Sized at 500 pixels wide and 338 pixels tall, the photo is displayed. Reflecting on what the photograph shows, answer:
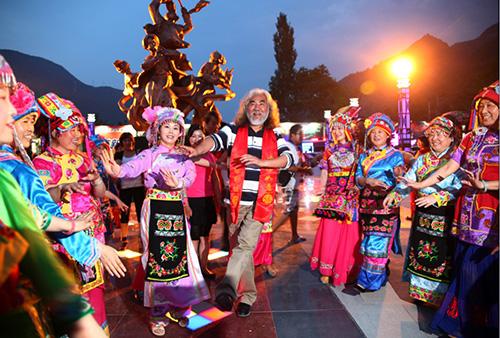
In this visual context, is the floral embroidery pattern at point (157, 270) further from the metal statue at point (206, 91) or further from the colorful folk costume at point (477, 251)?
the metal statue at point (206, 91)

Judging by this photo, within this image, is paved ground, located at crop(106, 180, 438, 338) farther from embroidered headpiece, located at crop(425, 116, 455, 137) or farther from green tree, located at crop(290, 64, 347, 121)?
green tree, located at crop(290, 64, 347, 121)

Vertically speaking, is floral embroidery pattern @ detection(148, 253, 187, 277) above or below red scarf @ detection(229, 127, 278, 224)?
below

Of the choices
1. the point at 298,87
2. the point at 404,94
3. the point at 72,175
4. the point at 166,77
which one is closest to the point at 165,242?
the point at 72,175

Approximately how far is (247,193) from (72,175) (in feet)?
5.39

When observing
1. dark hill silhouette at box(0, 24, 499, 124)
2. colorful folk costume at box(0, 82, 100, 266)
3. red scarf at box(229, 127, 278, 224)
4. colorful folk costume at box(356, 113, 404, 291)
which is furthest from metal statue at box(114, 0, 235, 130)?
dark hill silhouette at box(0, 24, 499, 124)

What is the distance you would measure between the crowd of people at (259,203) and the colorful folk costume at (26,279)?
551 millimetres

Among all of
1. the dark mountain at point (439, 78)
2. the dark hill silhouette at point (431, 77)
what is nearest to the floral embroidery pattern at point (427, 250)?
the dark hill silhouette at point (431, 77)

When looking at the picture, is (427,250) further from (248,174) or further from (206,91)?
(206,91)

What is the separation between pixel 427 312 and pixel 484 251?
3.50ft

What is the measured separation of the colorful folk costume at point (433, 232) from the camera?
3.34 metres

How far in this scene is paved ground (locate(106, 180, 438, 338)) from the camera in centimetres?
315

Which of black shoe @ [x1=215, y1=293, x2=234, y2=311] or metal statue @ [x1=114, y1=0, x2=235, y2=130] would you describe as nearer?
black shoe @ [x1=215, y1=293, x2=234, y2=311]

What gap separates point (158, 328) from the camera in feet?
10.2

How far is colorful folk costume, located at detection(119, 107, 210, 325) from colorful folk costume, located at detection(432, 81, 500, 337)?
2214 millimetres
